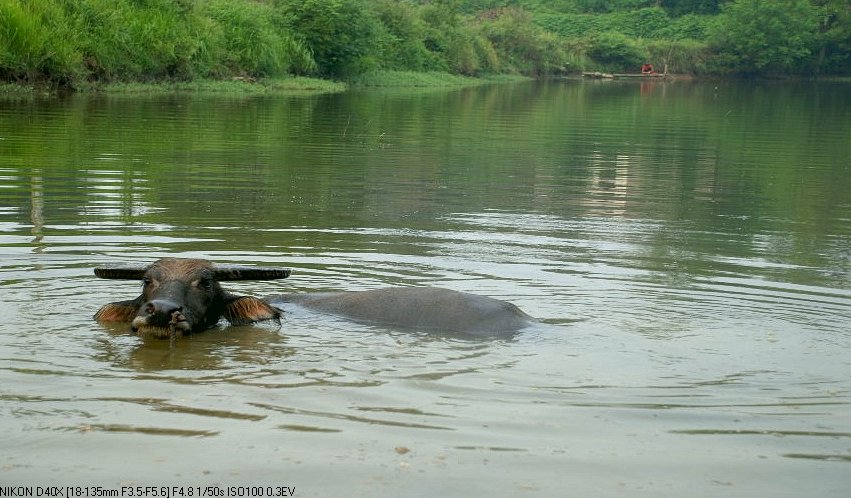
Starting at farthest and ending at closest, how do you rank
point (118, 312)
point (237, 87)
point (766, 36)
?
point (766, 36), point (237, 87), point (118, 312)

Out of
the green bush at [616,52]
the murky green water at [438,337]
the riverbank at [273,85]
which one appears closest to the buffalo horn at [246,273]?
the murky green water at [438,337]

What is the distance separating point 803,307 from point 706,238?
3.49 metres

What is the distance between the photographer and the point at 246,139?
2092 centimetres

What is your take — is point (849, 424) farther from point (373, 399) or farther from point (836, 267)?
point (836, 267)

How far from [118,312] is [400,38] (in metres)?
53.1

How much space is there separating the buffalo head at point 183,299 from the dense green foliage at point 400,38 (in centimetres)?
2309

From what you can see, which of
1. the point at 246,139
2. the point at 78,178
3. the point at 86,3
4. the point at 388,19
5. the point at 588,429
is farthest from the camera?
the point at 388,19

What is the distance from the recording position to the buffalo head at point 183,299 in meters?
7.17

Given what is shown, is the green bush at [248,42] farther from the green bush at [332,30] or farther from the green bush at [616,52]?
the green bush at [616,52]

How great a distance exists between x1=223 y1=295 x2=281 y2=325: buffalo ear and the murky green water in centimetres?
20

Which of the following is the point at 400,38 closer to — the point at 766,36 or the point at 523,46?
the point at 523,46

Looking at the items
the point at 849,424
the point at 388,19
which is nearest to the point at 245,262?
the point at 849,424

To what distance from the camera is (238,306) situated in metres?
7.89

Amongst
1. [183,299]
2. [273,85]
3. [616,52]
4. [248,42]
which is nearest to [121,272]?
[183,299]
